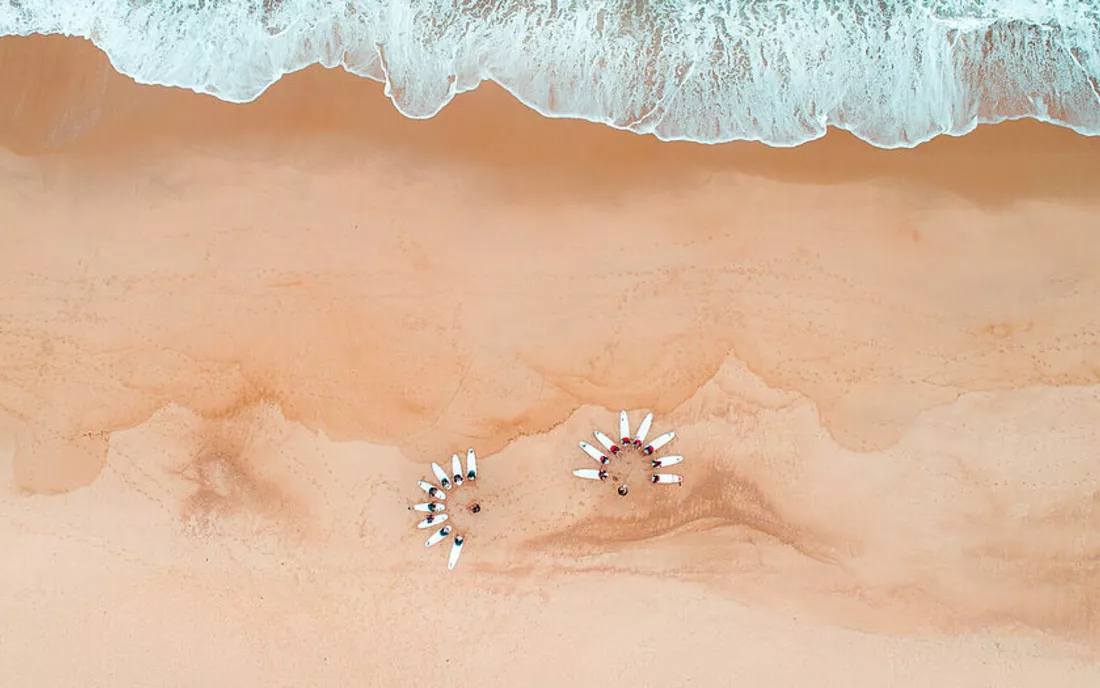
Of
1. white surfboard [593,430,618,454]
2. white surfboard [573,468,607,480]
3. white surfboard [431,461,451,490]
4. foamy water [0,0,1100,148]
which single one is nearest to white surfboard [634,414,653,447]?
white surfboard [593,430,618,454]

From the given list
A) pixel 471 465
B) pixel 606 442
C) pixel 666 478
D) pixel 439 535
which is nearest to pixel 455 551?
pixel 439 535

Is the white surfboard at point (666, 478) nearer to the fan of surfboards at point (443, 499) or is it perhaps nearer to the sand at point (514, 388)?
the sand at point (514, 388)

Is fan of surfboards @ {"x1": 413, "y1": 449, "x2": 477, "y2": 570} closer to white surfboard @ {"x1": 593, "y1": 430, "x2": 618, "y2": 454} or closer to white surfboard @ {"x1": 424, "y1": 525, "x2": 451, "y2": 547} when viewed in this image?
white surfboard @ {"x1": 424, "y1": 525, "x2": 451, "y2": 547}

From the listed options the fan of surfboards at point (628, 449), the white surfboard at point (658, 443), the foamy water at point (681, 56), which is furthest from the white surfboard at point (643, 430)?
the foamy water at point (681, 56)

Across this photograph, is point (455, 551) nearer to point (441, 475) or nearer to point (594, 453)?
point (441, 475)

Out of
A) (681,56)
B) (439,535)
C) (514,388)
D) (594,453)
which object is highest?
(681,56)

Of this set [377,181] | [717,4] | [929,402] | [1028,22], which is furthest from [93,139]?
[1028,22]

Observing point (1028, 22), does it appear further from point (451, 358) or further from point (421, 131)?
point (451, 358)
